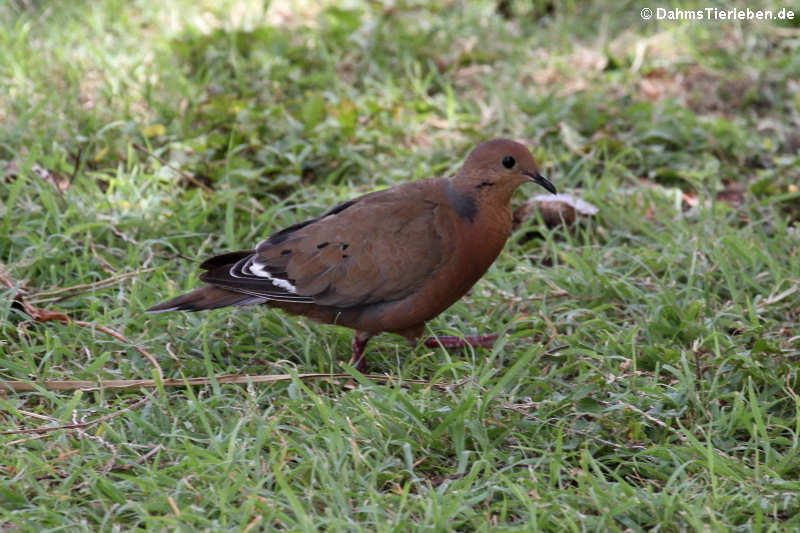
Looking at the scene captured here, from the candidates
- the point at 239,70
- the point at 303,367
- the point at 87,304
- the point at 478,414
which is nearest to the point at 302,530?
the point at 478,414

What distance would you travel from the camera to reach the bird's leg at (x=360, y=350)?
364 centimetres

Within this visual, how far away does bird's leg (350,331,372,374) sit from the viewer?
11.9 feet

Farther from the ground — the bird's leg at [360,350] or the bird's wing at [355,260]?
the bird's wing at [355,260]

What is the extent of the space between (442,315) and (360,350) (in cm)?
49

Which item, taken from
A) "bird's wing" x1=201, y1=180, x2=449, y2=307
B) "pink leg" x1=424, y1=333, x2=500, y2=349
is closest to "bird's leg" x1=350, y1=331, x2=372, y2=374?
"bird's wing" x1=201, y1=180, x2=449, y2=307

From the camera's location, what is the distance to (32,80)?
536 centimetres

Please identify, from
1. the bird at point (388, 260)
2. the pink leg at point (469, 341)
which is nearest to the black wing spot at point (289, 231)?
the bird at point (388, 260)

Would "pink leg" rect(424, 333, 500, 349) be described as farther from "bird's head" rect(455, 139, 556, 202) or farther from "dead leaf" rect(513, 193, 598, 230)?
"dead leaf" rect(513, 193, 598, 230)

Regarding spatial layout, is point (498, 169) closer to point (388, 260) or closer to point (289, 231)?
point (388, 260)

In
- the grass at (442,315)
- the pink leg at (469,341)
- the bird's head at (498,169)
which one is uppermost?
the bird's head at (498,169)

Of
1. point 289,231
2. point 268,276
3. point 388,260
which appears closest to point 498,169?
point 388,260

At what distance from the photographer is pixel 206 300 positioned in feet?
11.8

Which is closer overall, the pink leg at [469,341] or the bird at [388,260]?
the bird at [388,260]

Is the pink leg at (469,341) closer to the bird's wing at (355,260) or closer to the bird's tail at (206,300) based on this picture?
the bird's wing at (355,260)
